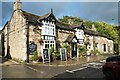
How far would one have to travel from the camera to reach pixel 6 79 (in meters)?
11.8

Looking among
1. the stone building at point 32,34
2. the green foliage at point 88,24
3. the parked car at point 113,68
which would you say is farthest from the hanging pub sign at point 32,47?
the green foliage at point 88,24

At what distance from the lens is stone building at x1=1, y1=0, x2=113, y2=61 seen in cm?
2123

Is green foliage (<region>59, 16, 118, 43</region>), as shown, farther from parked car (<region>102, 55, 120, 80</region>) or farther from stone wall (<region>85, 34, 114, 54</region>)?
parked car (<region>102, 55, 120, 80</region>)

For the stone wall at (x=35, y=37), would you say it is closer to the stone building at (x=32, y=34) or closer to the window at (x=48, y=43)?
the stone building at (x=32, y=34)

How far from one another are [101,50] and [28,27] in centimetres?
2085

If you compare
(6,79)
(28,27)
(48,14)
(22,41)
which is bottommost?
(6,79)

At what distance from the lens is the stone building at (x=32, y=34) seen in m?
21.2

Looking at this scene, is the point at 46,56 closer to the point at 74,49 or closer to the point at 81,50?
the point at 74,49

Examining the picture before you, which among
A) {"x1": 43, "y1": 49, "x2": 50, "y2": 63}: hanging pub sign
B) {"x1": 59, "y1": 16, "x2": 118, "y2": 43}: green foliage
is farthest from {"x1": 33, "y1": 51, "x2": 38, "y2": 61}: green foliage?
{"x1": 59, "y1": 16, "x2": 118, "y2": 43}: green foliage

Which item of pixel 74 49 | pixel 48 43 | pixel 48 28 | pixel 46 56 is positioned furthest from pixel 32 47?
pixel 74 49

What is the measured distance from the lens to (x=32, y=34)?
70.8 feet

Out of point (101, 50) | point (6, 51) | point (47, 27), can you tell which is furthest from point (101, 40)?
point (6, 51)

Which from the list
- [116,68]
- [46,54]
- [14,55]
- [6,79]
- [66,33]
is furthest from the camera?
[66,33]

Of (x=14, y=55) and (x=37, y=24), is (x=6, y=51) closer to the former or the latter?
(x=14, y=55)
